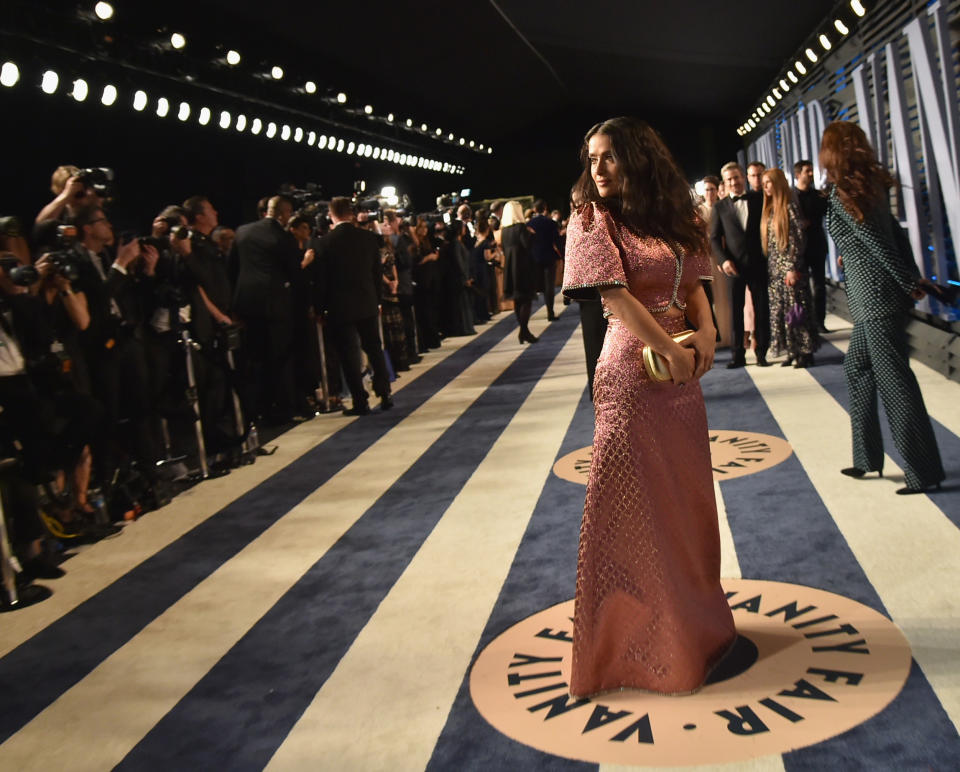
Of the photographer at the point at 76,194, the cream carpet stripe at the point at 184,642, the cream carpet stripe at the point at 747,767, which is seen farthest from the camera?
the photographer at the point at 76,194

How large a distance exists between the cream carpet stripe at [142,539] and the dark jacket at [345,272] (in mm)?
1077

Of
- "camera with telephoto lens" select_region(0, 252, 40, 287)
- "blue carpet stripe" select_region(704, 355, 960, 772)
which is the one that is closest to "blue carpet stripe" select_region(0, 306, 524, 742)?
"camera with telephoto lens" select_region(0, 252, 40, 287)

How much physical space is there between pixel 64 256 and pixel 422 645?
119 inches

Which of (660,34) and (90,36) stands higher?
(660,34)

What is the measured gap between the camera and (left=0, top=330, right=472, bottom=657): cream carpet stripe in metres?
4.55

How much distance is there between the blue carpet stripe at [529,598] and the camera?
2.83 metres

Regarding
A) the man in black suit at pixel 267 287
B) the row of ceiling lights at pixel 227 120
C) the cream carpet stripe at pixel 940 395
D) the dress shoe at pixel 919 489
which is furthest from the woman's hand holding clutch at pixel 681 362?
the row of ceiling lights at pixel 227 120

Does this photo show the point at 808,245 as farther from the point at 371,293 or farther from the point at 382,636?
the point at 382,636

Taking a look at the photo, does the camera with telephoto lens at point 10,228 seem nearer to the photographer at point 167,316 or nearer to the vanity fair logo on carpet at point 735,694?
the photographer at point 167,316

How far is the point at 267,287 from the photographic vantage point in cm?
809

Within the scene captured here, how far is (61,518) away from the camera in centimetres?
571

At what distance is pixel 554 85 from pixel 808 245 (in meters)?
20.3

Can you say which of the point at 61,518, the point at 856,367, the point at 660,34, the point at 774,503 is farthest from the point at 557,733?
the point at 660,34

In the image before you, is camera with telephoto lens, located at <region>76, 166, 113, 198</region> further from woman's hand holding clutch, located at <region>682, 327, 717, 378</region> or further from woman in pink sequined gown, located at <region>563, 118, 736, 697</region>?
woman's hand holding clutch, located at <region>682, 327, 717, 378</region>
